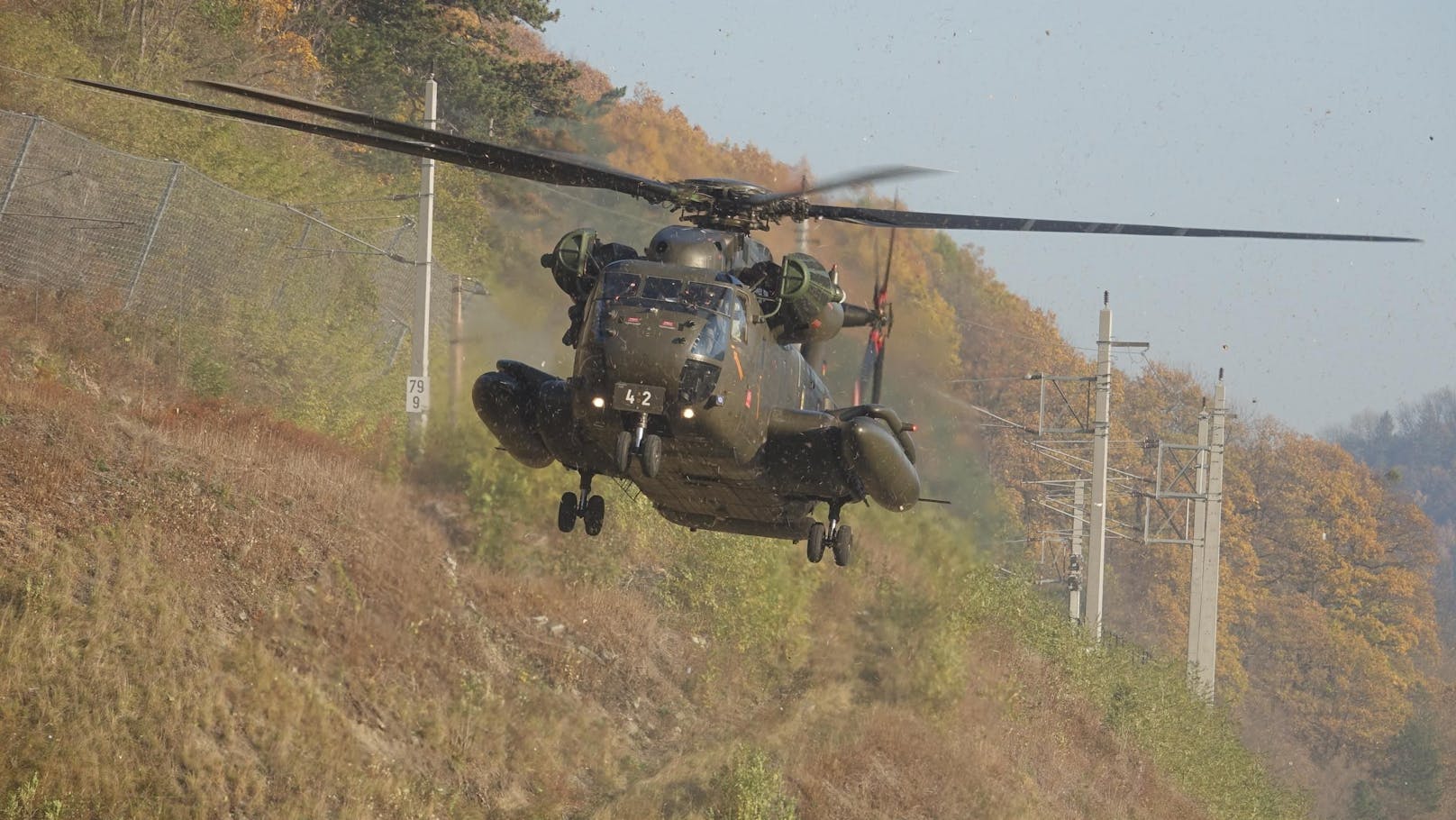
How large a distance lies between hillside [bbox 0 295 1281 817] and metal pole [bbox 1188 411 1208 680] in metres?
13.2

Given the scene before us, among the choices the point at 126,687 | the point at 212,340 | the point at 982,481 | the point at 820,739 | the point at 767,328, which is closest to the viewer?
the point at 767,328

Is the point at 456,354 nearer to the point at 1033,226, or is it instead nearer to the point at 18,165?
the point at 18,165

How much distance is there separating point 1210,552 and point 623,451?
3680cm

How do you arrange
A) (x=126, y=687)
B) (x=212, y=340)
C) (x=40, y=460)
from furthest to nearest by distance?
(x=212, y=340), (x=40, y=460), (x=126, y=687)

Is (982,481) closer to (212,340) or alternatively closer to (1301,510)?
(212,340)

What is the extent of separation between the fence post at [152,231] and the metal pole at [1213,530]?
31416 mm

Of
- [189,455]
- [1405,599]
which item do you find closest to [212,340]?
[189,455]

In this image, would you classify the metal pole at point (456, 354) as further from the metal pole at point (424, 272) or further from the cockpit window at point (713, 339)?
the cockpit window at point (713, 339)

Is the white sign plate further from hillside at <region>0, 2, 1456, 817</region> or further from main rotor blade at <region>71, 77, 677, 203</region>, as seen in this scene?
main rotor blade at <region>71, 77, 677, 203</region>

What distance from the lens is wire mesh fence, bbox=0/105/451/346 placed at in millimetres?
26266

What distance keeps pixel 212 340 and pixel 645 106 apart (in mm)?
16292

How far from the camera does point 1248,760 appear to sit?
48438 millimetres

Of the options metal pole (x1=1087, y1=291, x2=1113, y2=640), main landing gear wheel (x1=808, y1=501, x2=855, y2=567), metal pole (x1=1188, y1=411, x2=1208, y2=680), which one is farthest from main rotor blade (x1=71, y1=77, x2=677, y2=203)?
metal pole (x1=1188, y1=411, x2=1208, y2=680)

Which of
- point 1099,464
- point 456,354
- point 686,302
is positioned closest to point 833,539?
point 686,302
